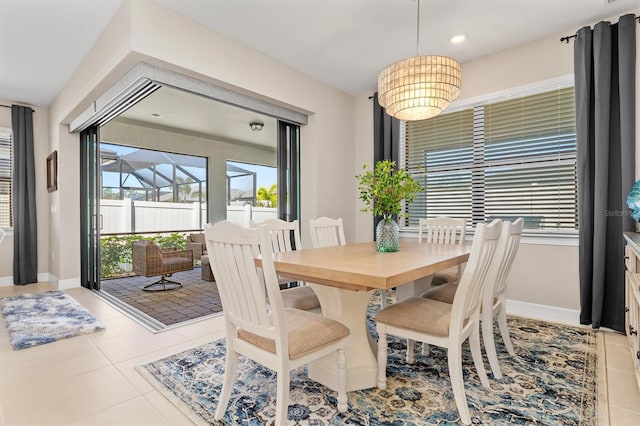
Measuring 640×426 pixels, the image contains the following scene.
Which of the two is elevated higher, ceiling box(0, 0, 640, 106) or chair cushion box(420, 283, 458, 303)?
ceiling box(0, 0, 640, 106)

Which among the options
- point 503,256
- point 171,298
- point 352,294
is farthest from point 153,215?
point 503,256

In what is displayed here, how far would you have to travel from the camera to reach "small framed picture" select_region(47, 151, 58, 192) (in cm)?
464

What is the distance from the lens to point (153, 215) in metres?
7.01

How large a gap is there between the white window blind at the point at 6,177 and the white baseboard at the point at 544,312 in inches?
269

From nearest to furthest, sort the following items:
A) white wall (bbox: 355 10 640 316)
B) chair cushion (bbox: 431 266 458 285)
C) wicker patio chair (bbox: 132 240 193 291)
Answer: chair cushion (bbox: 431 266 458 285) < white wall (bbox: 355 10 640 316) < wicker patio chair (bbox: 132 240 193 291)

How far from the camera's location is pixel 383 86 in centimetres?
253

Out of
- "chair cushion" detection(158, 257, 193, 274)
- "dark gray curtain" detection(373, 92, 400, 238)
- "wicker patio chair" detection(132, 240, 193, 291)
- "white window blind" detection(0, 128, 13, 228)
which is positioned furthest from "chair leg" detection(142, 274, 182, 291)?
"dark gray curtain" detection(373, 92, 400, 238)

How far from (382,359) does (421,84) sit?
180cm

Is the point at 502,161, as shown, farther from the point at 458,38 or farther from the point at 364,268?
the point at 364,268

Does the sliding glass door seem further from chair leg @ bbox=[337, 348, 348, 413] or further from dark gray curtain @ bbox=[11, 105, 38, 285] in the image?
chair leg @ bbox=[337, 348, 348, 413]

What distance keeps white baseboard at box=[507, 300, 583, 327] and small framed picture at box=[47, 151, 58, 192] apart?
19.4 feet

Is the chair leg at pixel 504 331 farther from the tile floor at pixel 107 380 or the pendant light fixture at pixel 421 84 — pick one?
the pendant light fixture at pixel 421 84

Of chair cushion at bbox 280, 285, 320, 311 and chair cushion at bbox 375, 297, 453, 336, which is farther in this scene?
chair cushion at bbox 280, 285, 320, 311

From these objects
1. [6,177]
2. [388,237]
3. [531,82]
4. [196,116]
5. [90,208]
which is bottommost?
[388,237]
